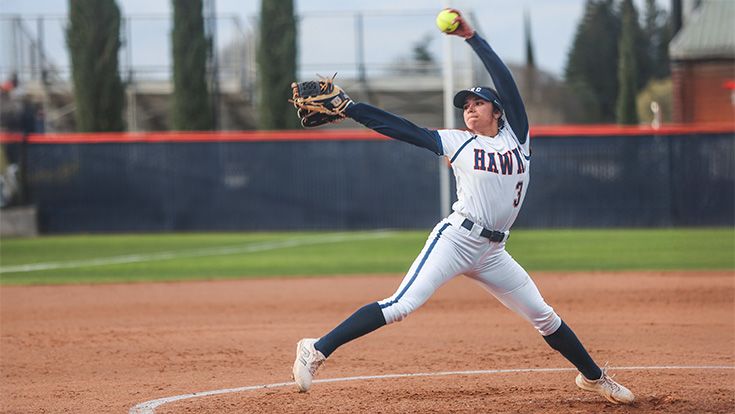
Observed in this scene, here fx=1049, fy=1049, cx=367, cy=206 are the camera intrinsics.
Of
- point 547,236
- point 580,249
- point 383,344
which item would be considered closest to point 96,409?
point 383,344

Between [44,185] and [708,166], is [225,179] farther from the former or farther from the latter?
[708,166]

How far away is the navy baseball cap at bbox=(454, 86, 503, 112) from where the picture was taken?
5.62 m

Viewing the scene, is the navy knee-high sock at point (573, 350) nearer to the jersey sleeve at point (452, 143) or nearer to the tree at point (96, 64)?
the jersey sleeve at point (452, 143)

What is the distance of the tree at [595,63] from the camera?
1463 inches

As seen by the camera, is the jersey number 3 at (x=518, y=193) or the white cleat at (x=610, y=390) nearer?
the jersey number 3 at (x=518, y=193)

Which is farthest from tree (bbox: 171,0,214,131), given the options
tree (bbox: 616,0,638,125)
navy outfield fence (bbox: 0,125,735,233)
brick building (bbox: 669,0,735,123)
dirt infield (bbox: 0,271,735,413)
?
dirt infield (bbox: 0,271,735,413)

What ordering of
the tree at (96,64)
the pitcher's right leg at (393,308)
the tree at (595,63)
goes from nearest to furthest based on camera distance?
the pitcher's right leg at (393,308), the tree at (96,64), the tree at (595,63)

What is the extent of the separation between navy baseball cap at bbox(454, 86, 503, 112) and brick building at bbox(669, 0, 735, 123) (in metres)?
28.7

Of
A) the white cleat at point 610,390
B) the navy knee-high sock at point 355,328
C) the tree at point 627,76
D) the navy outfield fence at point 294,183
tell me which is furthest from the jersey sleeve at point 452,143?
the tree at point 627,76

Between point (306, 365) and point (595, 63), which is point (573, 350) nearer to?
point (306, 365)

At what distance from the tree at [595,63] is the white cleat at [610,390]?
3129 centimetres

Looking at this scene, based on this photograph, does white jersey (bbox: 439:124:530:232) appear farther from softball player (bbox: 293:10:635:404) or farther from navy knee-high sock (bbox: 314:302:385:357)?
navy knee-high sock (bbox: 314:302:385:357)

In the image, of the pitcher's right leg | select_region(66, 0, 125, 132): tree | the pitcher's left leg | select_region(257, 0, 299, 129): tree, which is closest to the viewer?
the pitcher's right leg

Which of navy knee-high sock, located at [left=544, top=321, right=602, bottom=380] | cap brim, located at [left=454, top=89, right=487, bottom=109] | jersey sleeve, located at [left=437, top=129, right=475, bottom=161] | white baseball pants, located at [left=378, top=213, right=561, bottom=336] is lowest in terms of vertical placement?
navy knee-high sock, located at [left=544, top=321, right=602, bottom=380]
